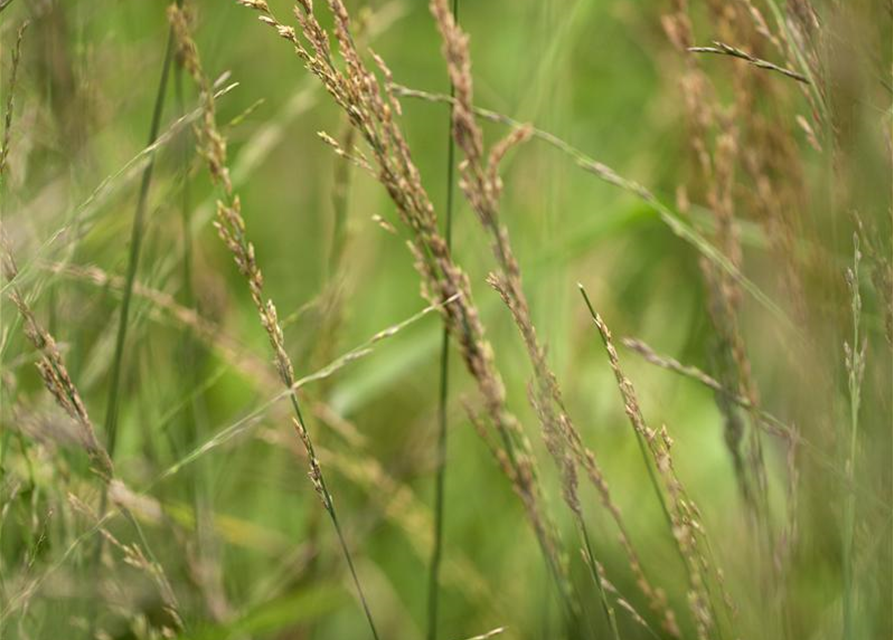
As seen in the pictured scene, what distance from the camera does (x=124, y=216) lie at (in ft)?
6.41

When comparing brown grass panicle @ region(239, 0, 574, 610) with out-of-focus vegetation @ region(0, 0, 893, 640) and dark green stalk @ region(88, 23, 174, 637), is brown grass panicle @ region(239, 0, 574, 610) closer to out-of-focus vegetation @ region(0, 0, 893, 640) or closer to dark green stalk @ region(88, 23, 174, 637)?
out-of-focus vegetation @ region(0, 0, 893, 640)

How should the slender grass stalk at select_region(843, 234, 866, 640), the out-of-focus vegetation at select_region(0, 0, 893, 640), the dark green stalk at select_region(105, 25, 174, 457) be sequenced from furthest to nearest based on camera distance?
the dark green stalk at select_region(105, 25, 174, 457) < the out-of-focus vegetation at select_region(0, 0, 893, 640) < the slender grass stalk at select_region(843, 234, 866, 640)

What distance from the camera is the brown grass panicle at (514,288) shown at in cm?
116

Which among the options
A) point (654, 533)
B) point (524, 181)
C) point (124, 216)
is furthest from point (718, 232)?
point (524, 181)

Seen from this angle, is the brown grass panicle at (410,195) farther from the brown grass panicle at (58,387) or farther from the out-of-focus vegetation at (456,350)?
the brown grass panicle at (58,387)

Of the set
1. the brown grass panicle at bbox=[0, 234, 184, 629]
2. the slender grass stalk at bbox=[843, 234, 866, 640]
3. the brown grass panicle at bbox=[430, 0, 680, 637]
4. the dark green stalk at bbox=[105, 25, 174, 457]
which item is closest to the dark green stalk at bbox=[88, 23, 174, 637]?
the dark green stalk at bbox=[105, 25, 174, 457]

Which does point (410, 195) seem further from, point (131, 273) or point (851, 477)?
point (851, 477)

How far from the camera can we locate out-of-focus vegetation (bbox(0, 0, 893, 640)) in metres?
1.19

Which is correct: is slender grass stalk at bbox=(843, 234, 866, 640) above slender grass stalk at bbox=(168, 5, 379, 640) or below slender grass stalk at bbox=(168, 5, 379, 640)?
below

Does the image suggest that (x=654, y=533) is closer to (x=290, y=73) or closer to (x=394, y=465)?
(x=394, y=465)

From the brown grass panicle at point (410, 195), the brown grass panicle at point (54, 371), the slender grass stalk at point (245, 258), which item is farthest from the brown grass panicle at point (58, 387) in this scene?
the brown grass panicle at point (410, 195)

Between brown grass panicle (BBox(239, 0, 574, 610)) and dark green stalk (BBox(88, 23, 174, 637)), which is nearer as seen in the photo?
brown grass panicle (BBox(239, 0, 574, 610))

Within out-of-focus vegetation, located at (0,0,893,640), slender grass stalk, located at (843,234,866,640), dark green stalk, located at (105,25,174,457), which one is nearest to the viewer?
slender grass stalk, located at (843,234,866,640)

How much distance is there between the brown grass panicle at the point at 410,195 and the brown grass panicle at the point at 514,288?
1.6 inches
